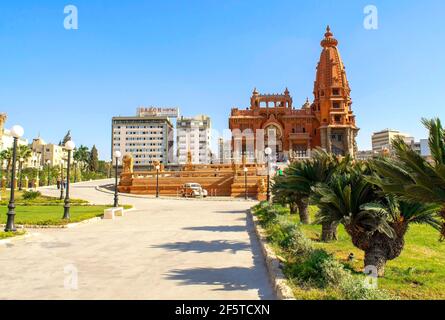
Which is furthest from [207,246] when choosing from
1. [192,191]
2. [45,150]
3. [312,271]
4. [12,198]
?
[45,150]

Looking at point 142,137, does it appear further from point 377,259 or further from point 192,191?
point 377,259

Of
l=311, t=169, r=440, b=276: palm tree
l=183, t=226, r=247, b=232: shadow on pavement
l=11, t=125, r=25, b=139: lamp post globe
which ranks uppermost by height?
l=11, t=125, r=25, b=139: lamp post globe

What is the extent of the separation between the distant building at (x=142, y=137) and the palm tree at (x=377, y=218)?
391ft

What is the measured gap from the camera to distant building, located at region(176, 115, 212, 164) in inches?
4801

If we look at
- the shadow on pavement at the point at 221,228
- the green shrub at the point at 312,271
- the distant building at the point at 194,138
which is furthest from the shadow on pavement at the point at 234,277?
the distant building at the point at 194,138

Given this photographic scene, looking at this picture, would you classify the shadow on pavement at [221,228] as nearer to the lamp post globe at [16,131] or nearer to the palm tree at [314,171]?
the palm tree at [314,171]

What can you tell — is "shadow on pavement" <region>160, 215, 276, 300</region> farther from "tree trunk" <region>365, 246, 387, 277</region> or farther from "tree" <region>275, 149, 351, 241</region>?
"tree" <region>275, 149, 351, 241</region>

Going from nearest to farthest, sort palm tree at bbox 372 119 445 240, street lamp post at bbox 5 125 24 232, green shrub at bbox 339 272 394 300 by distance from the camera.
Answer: green shrub at bbox 339 272 394 300 → palm tree at bbox 372 119 445 240 → street lamp post at bbox 5 125 24 232

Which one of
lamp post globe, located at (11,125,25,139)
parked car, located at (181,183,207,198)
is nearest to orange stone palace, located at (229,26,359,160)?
parked car, located at (181,183,207,198)

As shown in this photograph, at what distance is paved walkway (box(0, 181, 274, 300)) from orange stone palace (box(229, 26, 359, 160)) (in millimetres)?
53993

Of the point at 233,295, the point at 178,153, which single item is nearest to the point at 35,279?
the point at 233,295

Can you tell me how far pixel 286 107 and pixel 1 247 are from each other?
64.4 metres

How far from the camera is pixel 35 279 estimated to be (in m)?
6.59
